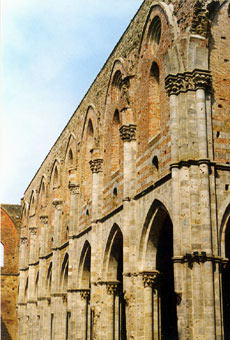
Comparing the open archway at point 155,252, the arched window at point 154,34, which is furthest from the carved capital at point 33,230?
the arched window at point 154,34

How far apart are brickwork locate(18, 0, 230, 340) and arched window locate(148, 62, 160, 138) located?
0.10 ft

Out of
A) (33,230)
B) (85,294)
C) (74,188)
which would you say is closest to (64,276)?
(85,294)

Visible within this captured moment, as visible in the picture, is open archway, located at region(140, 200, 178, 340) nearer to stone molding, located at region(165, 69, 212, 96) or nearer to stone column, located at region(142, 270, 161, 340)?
stone column, located at region(142, 270, 161, 340)

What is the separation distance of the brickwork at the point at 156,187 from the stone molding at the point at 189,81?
0.02m

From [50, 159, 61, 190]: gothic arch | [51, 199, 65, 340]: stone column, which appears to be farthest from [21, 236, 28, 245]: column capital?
[51, 199, 65, 340]: stone column

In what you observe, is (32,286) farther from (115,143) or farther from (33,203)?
(115,143)

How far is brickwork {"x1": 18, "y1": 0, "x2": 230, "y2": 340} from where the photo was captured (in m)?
11.8

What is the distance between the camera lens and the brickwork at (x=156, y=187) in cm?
1178

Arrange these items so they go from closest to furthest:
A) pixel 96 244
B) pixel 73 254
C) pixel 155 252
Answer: pixel 155 252 → pixel 96 244 → pixel 73 254

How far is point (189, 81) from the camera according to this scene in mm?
12742

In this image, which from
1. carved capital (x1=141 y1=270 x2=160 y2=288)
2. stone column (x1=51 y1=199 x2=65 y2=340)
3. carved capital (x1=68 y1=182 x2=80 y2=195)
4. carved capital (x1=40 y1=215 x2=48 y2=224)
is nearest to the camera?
carved capital (x1=141 y1=270 x2=160 y2=288)

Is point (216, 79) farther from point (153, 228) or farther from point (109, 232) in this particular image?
point (109, 232)

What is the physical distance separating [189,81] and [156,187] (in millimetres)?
2956

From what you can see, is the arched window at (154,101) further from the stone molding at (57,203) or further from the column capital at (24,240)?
the column capital at (24,240)
